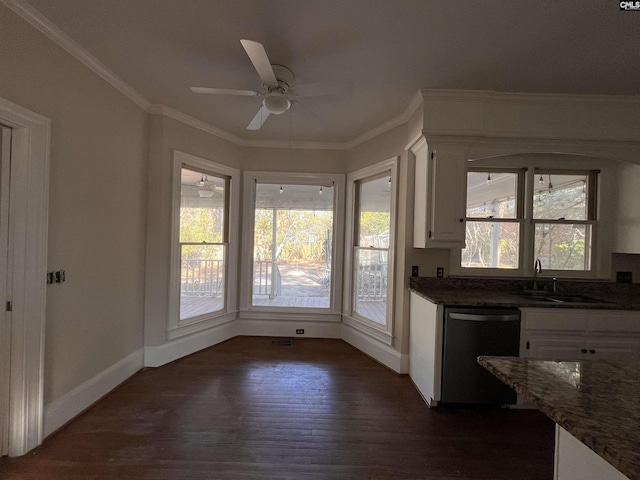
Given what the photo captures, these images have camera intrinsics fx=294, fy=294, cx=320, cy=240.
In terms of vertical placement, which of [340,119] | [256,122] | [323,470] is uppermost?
[340,119]

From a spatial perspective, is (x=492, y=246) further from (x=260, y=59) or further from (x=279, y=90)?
(x=260, y=59)

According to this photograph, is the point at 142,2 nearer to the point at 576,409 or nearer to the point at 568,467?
the point at 576,409

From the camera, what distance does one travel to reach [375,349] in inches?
138

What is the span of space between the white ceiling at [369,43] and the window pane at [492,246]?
133 centimetres

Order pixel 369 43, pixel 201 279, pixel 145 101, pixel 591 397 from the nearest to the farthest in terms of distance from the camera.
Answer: pixel 591 397, pixel 369 43, pixel 145 101, pixel 201 279

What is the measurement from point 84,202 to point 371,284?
309 centimetres

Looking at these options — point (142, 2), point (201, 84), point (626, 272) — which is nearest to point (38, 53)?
point (142, 2)

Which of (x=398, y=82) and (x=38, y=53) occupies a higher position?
(x=398, y=82)

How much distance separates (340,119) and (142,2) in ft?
6.65

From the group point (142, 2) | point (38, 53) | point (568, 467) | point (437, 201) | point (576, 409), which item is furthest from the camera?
point (437, 201)

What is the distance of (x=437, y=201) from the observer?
2.74 m

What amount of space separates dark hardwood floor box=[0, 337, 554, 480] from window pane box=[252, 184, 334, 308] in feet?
5.24

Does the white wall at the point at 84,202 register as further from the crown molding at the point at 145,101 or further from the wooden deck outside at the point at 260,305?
the wooden deck outside at the point at 260,305

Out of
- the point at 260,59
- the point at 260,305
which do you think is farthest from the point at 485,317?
the point at 260,305
